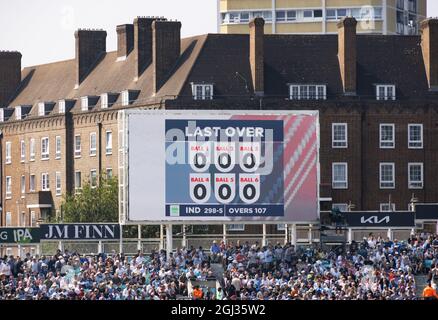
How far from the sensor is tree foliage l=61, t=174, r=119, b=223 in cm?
11050

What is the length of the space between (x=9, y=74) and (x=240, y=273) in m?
74.5

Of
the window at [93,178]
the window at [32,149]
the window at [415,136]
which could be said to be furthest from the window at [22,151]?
the window at [415,136]

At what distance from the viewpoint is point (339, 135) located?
114m

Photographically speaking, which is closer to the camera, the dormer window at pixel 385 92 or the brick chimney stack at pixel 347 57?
the brick chimney stack at pixel 347 57

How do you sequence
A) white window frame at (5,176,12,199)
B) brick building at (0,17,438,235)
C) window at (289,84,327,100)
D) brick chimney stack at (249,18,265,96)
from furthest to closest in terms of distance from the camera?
white window frame at (5,176,12,199)
window at (289,84,327,100)
brick building at (0,17,438,235)
brick chimney stack at (249,18,265,96)

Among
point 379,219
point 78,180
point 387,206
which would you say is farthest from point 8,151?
point 379,219

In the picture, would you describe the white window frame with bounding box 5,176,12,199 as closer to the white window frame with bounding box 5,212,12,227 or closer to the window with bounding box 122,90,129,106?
the white window frame with bounding box 5,212,12,227

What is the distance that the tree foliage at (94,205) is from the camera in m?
110

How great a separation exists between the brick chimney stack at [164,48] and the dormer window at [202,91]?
331 cm

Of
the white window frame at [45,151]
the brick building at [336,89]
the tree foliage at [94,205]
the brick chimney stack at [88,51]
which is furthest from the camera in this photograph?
the white window frame at [45,151]

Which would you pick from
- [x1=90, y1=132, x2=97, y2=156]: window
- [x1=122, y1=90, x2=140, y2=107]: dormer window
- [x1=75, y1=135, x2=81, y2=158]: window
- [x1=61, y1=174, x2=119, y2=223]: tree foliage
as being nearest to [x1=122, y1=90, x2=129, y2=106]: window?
[x1=122, y1=90, x2=140, y2=107]: dormer window

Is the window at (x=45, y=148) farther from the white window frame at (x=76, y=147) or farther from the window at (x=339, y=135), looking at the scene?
the window at (x=339, y=135)

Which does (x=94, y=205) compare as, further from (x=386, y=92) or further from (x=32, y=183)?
(x=386, y=92)

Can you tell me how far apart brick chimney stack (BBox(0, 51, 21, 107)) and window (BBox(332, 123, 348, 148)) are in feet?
119
